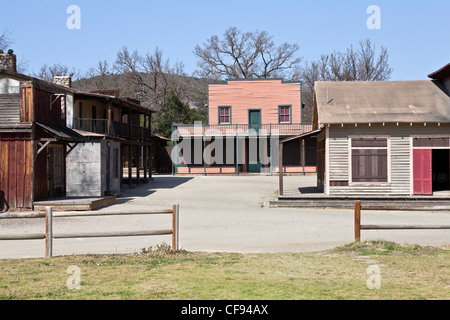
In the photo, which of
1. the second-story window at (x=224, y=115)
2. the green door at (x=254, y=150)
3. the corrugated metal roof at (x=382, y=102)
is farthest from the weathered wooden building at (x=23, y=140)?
the green door at (x=254, y=150)

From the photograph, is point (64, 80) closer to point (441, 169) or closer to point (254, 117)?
point (254, 117)

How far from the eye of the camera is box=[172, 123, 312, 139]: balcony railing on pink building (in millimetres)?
37812

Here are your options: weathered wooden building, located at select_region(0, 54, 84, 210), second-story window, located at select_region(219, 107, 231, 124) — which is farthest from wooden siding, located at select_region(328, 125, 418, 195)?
second-story window, located at select_region(219, 107, 231, 124)

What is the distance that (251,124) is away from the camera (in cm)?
3828

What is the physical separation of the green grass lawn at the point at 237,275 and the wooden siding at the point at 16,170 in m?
10.1

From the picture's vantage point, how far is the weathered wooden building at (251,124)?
3875cm

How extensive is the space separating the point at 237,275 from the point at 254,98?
1251 inches

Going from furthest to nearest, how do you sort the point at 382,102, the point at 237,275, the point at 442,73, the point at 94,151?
the point at 442,73
the point at 94,151
the point at 382,102
the point at 237,275

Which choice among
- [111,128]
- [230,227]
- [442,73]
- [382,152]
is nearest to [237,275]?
[230,227]

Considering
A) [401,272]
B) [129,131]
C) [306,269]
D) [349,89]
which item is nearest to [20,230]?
[306,269]

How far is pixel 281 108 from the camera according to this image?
39.1m

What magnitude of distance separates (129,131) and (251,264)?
23.7 m

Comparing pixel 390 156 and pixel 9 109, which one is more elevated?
pixel 9 109

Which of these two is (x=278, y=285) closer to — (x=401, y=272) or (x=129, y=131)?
(x=401, y=272)
